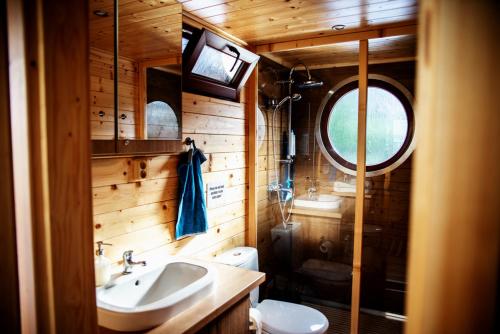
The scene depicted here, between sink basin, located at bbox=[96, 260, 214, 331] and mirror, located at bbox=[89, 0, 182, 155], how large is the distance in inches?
24.3

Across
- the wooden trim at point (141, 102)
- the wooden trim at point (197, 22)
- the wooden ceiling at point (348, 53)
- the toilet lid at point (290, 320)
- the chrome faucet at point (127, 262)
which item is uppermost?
the wooden trim at point (197, 22)

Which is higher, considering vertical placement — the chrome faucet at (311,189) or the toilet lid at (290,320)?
the chrome faucet at (311,189)

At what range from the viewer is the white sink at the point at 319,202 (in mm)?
2760

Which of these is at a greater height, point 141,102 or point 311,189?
point 141,102

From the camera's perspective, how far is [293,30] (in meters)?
2.39

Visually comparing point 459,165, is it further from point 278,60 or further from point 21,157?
point 278,60

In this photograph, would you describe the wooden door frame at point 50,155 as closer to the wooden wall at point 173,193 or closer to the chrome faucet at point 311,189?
the wooden wall at point 173,193

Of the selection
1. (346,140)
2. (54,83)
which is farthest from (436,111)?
(346,140)

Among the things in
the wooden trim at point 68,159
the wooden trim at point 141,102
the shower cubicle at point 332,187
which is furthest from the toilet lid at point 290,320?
the wooden trim at point 68,159

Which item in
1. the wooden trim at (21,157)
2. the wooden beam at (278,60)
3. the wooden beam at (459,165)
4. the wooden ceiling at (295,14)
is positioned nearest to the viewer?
the wooden beam at (459,165)

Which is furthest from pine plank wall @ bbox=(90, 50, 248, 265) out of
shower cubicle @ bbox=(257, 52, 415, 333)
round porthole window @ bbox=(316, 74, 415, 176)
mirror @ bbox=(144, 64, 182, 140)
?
round porthole window @ bbox=(316, 74, 415, 176)

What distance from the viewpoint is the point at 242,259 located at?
2.37 metres

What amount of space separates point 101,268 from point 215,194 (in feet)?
3.44

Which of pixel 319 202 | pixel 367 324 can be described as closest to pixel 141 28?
pixel 319 202
